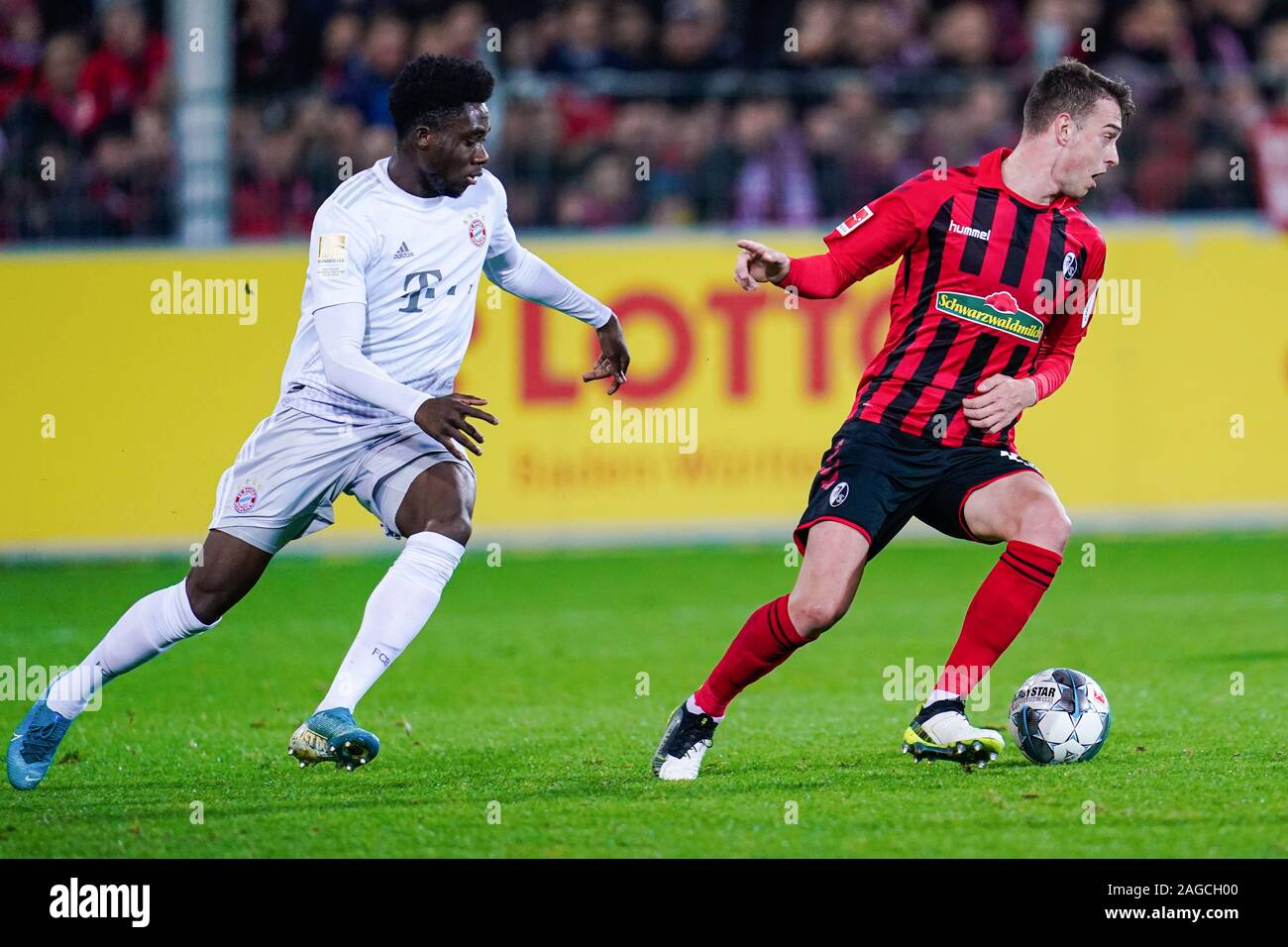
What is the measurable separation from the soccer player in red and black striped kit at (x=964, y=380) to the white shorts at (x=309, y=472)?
113 cm

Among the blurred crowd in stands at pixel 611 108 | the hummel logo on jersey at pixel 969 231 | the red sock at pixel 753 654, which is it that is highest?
the blurred crowd in stands at pixel 611 108

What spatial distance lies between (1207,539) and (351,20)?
692cm

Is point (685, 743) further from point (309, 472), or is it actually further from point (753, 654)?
point (309, 472)

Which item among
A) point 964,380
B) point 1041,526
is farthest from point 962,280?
point 1041,526

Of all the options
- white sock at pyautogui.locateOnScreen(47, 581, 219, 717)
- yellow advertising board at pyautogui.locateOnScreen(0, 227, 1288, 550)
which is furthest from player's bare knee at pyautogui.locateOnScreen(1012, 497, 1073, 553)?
yellow advertising board at pyautogui.locateOnScreen(0, 227, 1288, 550)

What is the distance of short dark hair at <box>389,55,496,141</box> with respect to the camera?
5.82m

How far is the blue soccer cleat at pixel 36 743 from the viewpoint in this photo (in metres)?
5.91

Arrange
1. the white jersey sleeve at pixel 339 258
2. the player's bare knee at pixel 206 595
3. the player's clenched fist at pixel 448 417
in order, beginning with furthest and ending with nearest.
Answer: the player's bare knee at pixel 206 595 → the white jersey sleeve at pixel 339 258 → the player's clenched fist at pixel 448 417

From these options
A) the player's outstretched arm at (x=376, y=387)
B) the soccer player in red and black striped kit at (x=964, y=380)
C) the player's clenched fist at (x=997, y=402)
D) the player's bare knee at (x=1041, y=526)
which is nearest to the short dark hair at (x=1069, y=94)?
the soccer player in red and black striped kit at (x=964, y=380)

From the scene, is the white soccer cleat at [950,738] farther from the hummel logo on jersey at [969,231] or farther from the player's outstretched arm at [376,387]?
the player's outstretched arm at [376,387]

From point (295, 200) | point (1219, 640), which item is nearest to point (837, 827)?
point (1219, 640)

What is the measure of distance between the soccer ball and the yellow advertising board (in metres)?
6.46

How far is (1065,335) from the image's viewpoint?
6.18 metres

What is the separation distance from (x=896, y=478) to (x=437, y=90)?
186 cm
